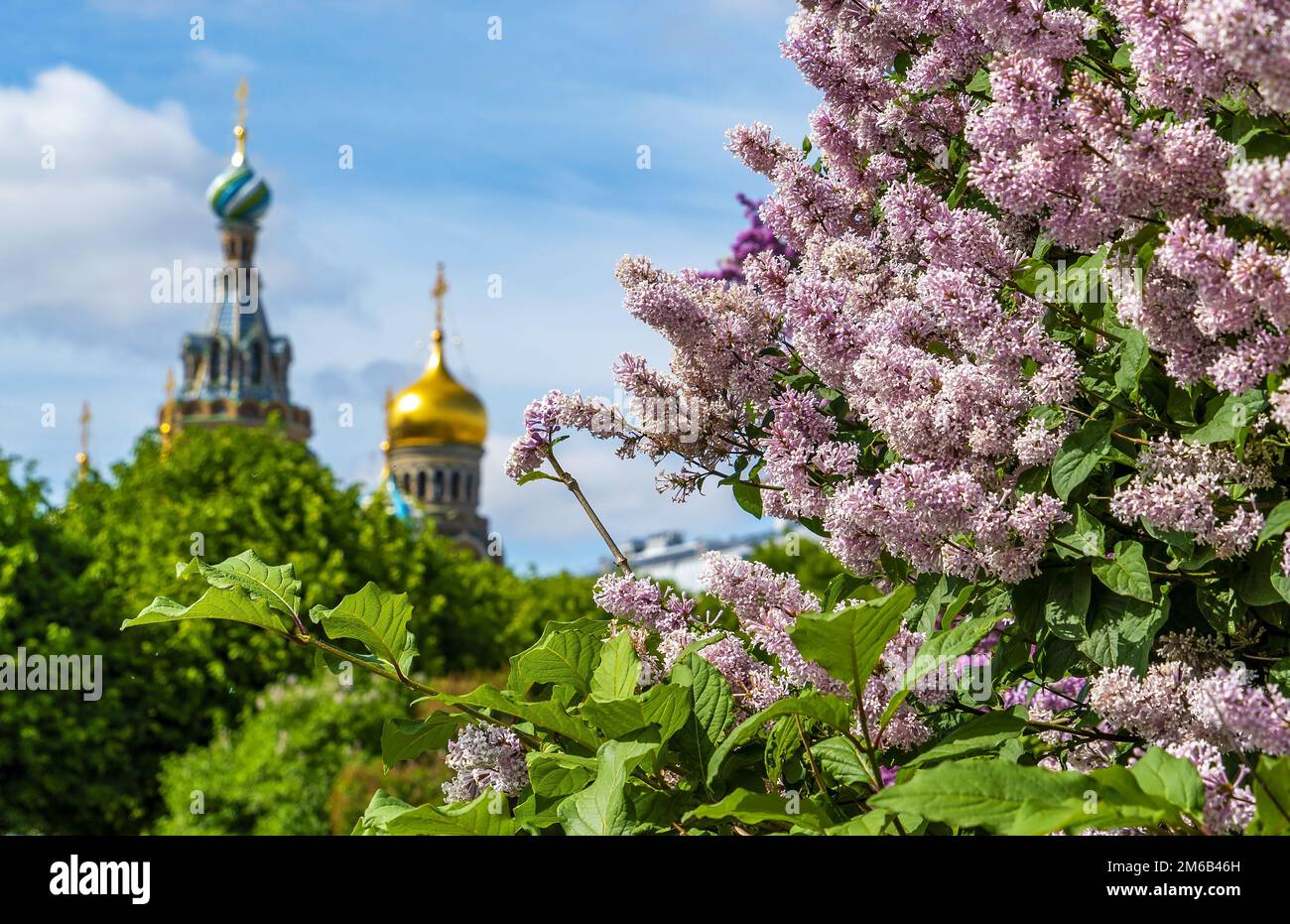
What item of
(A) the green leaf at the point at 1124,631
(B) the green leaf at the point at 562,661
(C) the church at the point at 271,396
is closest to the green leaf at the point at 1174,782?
(A) the green leaf at the point at 1124,631

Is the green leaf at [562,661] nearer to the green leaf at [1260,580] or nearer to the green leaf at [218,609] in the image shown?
the green leaf at [218,609]

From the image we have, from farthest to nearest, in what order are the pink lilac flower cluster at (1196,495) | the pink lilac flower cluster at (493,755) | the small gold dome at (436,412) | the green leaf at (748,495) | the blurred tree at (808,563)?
the small gold dome at (436,412) → the blurred tree at (808,563) → the green leaf at (748,495) → the pink lilac flower cluster at (493,755) → the pink lilac flower cluster at (1196,495)

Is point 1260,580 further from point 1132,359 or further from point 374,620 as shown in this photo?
point 374,620

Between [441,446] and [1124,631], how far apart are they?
98.8 m

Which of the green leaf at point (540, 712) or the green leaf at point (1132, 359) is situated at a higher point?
the green leaf at point (1132, 359)

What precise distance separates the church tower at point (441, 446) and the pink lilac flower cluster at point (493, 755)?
3625 inches

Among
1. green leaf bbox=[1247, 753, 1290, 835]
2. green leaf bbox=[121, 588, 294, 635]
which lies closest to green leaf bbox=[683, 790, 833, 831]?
green leaf bbox=[1247, 753, 1290, 835]

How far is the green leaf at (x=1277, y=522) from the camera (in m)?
2.02

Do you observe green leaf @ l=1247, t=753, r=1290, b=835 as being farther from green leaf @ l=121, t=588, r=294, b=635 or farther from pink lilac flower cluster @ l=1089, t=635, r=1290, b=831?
green leaf @ l=121, t=588, r=294, b=635

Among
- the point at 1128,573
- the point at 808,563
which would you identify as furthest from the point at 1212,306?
the point at 808,563

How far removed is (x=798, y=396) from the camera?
113 inches
